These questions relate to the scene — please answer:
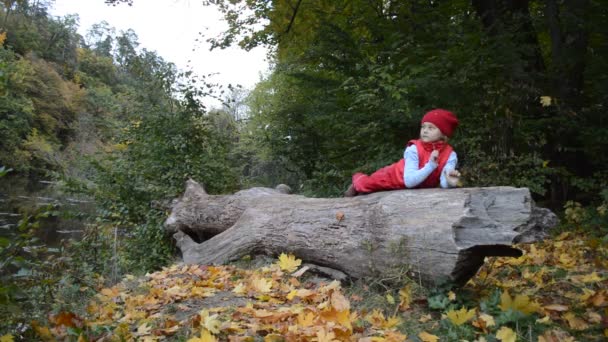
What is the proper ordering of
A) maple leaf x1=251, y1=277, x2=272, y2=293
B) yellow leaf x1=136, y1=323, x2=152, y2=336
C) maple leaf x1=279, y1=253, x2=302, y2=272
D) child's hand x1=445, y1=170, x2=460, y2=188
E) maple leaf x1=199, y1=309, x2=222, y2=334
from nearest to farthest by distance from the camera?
1. maple leaf x1=199, y1=309, x2=222, y2=334
2. yellow leaf x1=136, y1=323, x2=152, y2=336
3. maple leaf x1=251, y1=277, x2=272, y2=293
4. child's hand x1=445, y1=170, x2=460, y2=188
5. maple leaf x1=279, y1=253, x2=302, y2=272

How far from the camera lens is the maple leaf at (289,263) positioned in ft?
13.0

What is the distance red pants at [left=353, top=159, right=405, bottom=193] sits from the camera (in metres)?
3.94

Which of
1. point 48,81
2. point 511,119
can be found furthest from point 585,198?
point 48,81

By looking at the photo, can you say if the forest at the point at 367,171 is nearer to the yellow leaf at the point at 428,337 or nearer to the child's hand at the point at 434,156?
the yellow leaf at the point at 428,337

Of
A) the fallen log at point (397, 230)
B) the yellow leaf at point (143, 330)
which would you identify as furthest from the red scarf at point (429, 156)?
the yellow leaf at point (143, 330)

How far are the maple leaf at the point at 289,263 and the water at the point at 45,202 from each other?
2.04 m

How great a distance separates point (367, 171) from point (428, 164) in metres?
3.07

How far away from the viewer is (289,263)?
3996 mm

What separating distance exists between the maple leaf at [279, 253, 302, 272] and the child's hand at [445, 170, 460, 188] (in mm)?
1496

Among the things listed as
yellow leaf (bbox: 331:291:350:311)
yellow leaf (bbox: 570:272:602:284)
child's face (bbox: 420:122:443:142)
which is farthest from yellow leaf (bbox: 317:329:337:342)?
yellow leaf (bbox: 570:272:602:284)

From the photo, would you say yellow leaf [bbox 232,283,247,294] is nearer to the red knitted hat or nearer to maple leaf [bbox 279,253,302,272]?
maple leaf [bbox 279,253,302,272]

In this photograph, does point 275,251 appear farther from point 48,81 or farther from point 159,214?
point 48,81

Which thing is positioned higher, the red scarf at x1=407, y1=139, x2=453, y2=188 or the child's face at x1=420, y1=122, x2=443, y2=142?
the child's face at x1=420, y1=122, x2=443, y2=142

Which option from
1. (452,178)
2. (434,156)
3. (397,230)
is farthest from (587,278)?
(397,230)
